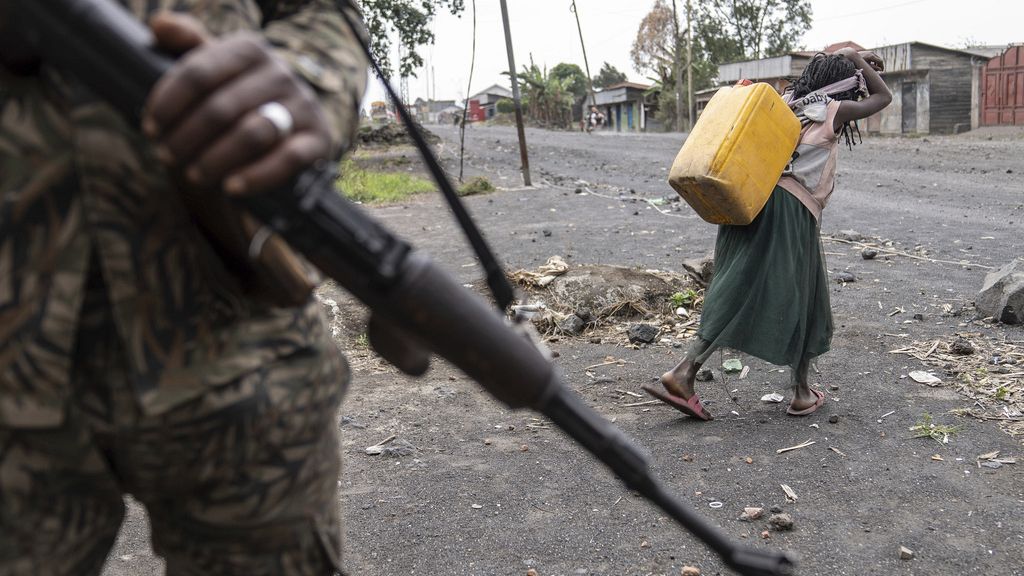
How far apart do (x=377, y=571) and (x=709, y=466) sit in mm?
1506

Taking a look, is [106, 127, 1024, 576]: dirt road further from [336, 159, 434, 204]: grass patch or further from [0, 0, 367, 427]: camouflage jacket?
[336, 159, 434, 204]: grass patch

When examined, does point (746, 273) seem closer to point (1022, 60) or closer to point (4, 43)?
point (4, 43)

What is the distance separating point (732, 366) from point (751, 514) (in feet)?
6.02

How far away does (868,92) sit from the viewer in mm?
4445

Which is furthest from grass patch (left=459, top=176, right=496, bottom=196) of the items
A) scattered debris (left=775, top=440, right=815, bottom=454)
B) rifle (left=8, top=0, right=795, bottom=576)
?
rifle (left=8, top=0, right=795, bottom=576)

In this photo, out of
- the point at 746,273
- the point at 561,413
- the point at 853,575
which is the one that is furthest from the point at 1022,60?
the point at 561,413

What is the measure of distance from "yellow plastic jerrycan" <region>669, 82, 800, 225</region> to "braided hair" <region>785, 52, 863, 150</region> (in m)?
0.49

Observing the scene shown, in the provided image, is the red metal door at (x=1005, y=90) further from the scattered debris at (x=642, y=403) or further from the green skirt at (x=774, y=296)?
the scattered debris at (x=642, y=403)

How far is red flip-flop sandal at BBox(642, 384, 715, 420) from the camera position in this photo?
13.7ft

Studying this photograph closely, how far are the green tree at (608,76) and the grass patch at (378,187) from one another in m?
66.6

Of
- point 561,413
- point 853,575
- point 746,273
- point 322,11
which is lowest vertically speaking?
point 853,575

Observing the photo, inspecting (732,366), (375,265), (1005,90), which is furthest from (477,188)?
(1005,90)

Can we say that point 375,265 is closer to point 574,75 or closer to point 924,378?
point 924,378

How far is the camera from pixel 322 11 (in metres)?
1.20
